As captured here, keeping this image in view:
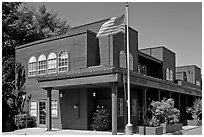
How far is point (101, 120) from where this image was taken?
16.8 m

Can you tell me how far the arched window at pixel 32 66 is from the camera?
21097 millimetres

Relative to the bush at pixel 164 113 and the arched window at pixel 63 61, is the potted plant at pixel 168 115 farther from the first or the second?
the arched window at pixel 63 61

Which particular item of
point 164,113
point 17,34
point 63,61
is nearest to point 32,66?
point 63,61

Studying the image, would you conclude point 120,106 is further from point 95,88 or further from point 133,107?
point 95,88

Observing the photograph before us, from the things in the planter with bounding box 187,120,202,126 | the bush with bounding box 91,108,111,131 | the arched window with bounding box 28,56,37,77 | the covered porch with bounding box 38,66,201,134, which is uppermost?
the arched window with bounding box 28,56,37,77

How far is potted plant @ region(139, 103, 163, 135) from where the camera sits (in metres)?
15.2

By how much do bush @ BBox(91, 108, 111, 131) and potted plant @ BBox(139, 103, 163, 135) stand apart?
205 centimetres

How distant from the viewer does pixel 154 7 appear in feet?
54.4

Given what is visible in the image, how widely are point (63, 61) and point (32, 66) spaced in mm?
2885

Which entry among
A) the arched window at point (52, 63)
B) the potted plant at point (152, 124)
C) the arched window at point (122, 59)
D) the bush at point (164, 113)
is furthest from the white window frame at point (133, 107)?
the arched window at point (52, 63)

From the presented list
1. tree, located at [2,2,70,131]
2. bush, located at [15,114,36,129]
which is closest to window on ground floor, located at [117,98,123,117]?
bush, located at [15,114,36,129]

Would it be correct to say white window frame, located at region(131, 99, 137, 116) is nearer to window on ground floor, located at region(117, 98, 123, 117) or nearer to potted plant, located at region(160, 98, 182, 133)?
window on ground floor, located at region(117, 98, 123, 117)

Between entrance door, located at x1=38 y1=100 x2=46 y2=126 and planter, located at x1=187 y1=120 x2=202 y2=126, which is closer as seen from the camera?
entrance door, located at x1=38 y1=100 x2=46 y2=126

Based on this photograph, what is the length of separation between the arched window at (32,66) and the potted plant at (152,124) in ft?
27.8
